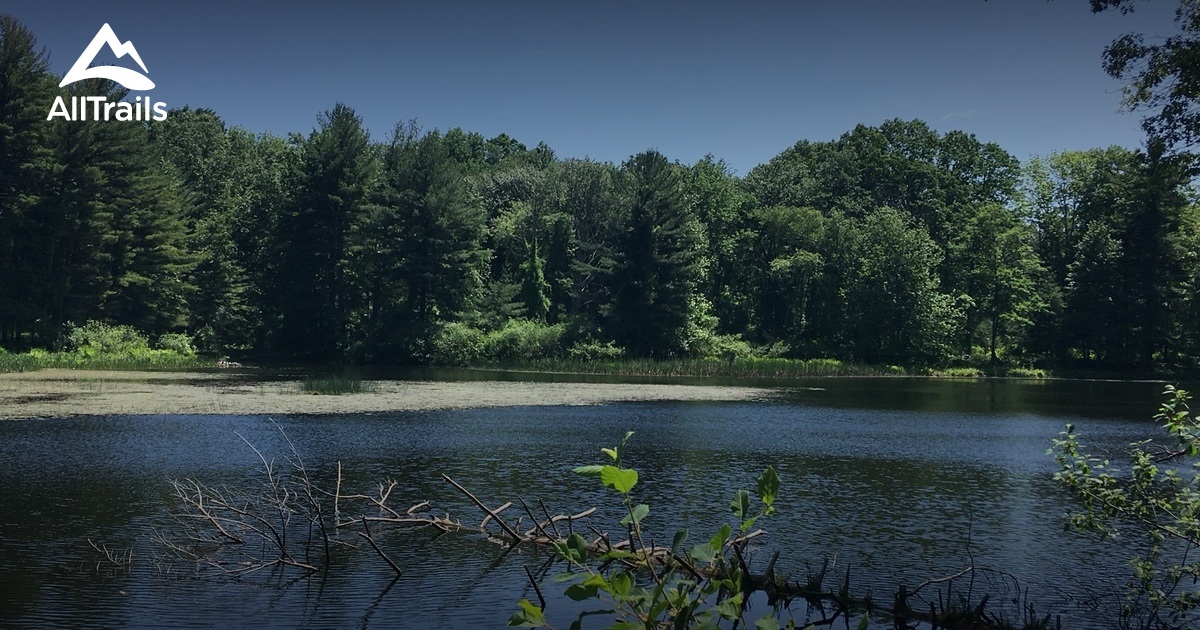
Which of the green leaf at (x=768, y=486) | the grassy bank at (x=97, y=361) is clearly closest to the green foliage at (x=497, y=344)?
the grassy bank at (x=97, y=361)

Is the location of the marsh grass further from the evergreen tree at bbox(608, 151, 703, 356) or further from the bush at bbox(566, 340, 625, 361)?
the evergreen tree at bbox(608, 151, 703, 356)

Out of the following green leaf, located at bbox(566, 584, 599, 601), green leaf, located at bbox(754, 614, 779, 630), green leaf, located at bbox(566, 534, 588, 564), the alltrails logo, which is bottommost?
green leaf, located at bbox(754, 614, 779, 630)

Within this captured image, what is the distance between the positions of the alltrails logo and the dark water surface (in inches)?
1530

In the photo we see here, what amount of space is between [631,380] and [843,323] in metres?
25.9

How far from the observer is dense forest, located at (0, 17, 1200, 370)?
62.1 m

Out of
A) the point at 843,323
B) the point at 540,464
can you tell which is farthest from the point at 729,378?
the point at 540,464

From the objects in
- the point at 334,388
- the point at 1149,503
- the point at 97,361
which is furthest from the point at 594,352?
the point at 1149,503

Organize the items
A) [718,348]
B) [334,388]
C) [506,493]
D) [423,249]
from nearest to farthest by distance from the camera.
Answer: [506,493] → [334,388] → [423,249] → [718,348]

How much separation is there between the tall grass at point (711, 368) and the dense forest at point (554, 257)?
356cm

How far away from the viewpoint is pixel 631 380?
186ft

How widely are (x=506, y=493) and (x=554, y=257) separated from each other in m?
61.0

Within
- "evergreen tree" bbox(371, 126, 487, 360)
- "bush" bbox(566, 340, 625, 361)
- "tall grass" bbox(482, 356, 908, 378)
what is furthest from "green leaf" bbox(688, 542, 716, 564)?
"bush" bbox(566, 340, 625, 361)

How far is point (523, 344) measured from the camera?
68.9m

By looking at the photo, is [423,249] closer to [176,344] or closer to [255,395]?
[176,344]
